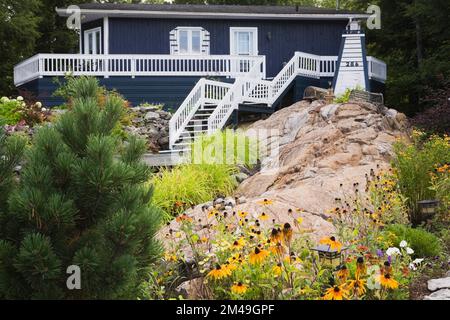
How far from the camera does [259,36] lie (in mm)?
25078

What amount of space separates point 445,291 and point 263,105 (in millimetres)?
14355

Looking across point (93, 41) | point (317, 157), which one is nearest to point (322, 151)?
point (317, 157)

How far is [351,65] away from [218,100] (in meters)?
4.31

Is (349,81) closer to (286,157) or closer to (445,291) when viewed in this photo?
(286,157)

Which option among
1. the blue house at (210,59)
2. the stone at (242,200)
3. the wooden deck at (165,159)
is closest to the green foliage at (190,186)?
the stone at (242,200)

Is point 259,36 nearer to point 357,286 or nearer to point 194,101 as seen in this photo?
point 194,101

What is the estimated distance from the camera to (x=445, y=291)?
636 centimetres

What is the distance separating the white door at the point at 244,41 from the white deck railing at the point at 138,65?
197 cm

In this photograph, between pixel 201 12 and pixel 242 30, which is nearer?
pixel 201 12

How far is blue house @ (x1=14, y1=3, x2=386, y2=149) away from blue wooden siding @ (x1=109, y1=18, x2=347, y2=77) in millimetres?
34

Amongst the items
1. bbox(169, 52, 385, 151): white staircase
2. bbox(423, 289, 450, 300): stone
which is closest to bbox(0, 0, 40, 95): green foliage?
bbox(169, 52, 385, 151): white staircase

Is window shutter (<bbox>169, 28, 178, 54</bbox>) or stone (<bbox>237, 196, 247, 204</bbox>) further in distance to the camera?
window shutter (<bbox>169, 28, 178, 54</bbox>)

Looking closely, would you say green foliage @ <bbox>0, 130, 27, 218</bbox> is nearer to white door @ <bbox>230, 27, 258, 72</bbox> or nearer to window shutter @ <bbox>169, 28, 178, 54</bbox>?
window shutter @ <bbox>169, 28, 178, 54</bbox>

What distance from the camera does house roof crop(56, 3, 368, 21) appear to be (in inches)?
928
